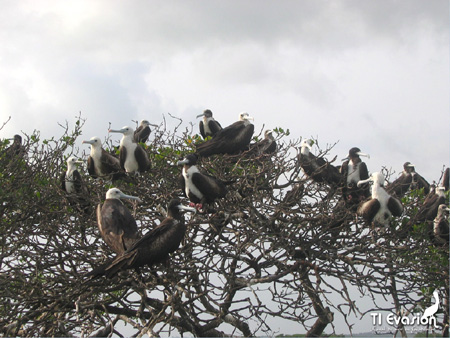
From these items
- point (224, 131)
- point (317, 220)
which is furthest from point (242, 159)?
point (317, 220)

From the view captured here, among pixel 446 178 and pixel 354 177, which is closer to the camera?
pixel 354 177

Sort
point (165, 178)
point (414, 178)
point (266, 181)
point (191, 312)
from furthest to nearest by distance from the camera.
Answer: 1. point (414, 178)
2. point (165, 178)
3. point (266, 181)
4. point (191, 312)

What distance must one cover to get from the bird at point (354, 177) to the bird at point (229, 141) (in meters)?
1.34

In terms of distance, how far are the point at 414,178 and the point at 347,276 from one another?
10.9 ft

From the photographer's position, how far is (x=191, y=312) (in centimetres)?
551

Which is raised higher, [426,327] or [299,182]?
[299,182]

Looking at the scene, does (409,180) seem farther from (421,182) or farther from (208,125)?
(208,125)

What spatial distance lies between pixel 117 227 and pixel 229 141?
8.53 ft

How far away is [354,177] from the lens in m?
7.14

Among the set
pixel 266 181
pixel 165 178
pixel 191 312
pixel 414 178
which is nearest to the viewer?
pixel 191 312

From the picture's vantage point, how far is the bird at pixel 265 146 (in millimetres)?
Result: 7441

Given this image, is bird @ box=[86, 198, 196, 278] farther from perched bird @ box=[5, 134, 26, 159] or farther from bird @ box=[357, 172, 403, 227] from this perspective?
perched bird @ box=[5, 134, 26, 159]

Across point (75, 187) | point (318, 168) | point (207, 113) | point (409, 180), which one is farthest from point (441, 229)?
point (75, 187)

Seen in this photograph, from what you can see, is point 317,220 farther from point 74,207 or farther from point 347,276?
point 74,207
